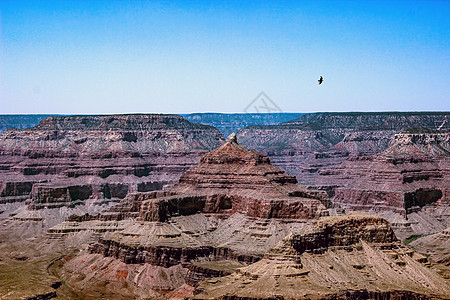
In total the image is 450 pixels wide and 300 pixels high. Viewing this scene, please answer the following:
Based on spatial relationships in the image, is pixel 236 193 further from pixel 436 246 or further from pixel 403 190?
pixel 403 190

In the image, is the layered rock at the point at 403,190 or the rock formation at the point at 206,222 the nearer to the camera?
the rock formation at the point at 206,222

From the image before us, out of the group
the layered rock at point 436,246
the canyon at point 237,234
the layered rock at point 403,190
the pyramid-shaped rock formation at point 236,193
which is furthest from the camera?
the layered rock at point 403,190

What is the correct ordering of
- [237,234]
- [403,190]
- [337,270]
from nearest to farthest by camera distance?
[337,270] < [237,234] < [403,190]

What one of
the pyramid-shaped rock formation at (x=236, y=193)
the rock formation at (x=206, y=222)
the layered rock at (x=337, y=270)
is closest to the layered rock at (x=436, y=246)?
the pyramid-shaped rock formation at (x=236, y=193)

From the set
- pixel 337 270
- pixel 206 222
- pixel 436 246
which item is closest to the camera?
pixel 337 270

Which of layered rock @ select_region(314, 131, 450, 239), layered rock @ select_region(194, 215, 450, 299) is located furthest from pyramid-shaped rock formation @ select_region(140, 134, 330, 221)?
layered rock @ select_region(314, 131, 450, 239)

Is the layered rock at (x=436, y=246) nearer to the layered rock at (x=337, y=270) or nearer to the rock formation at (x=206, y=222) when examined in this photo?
the rock formation at (x=206, y=222)

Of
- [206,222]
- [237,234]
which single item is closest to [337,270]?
[237,234]

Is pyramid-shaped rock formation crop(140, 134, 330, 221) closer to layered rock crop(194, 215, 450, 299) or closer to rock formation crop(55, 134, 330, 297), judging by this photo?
rock formation crop(55, 134, 330, 297)

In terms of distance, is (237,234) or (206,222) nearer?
(237,234)
